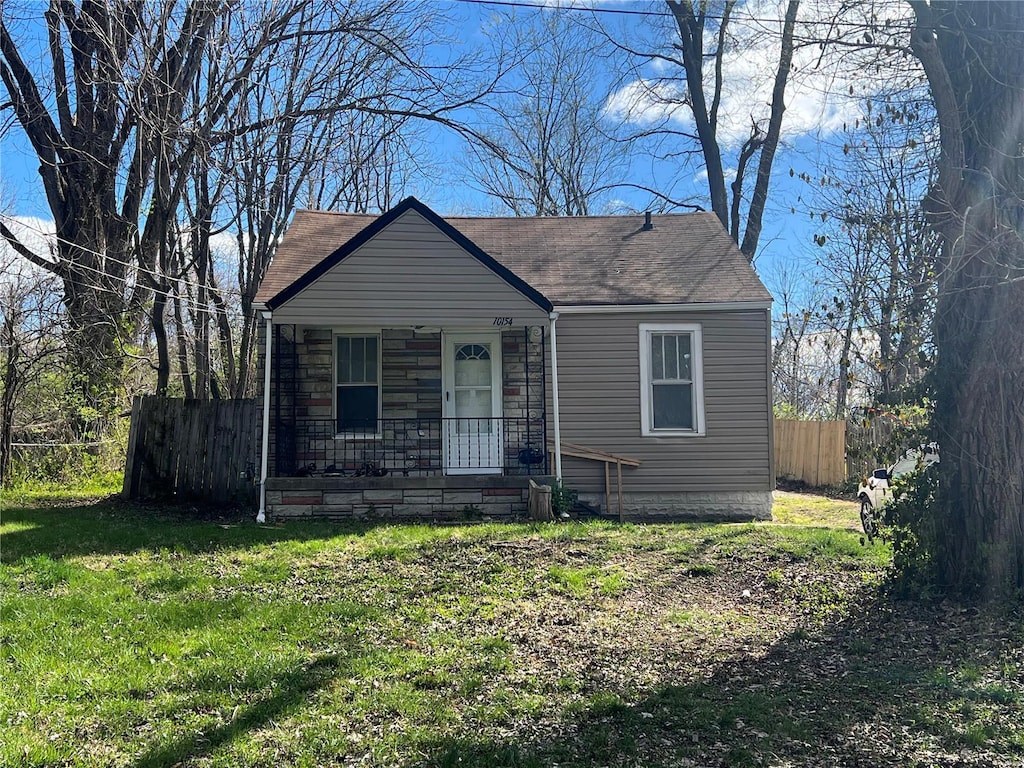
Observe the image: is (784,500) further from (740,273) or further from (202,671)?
(202,671)

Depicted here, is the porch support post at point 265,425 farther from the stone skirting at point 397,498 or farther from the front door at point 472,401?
the front door at point 472,401

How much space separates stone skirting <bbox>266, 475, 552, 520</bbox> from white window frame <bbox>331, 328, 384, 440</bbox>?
131 cm

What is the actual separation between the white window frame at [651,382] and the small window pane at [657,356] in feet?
0.28

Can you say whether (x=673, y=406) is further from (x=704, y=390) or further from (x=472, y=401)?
(x=472, y=401)

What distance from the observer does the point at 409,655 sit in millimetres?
4652

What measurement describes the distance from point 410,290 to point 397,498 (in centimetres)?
285

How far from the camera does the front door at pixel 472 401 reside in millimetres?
11406

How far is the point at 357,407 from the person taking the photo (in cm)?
1135

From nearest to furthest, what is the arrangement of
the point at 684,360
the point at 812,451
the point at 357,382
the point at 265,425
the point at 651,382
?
the point at 265,425
the point at 357,382
the point at 651,382
the point at 684,360
the point at 812,451

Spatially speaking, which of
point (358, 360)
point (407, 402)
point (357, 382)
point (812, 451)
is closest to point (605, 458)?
point (407, 402)

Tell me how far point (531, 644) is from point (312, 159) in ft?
38.7

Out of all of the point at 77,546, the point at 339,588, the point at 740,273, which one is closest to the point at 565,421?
the point at 740,273

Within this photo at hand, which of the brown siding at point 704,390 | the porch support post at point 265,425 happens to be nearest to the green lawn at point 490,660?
the porch support post at point 265,425

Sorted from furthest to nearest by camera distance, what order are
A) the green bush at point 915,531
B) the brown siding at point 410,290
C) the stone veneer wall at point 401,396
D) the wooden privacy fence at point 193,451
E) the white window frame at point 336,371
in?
1. the white window frame at point 336,371
2. the stone veneer wall at point 401,396
3. the wooden privacy fence at point 193,451
4. the brown siding at point 410,290
5. the green bush at point 915,531
